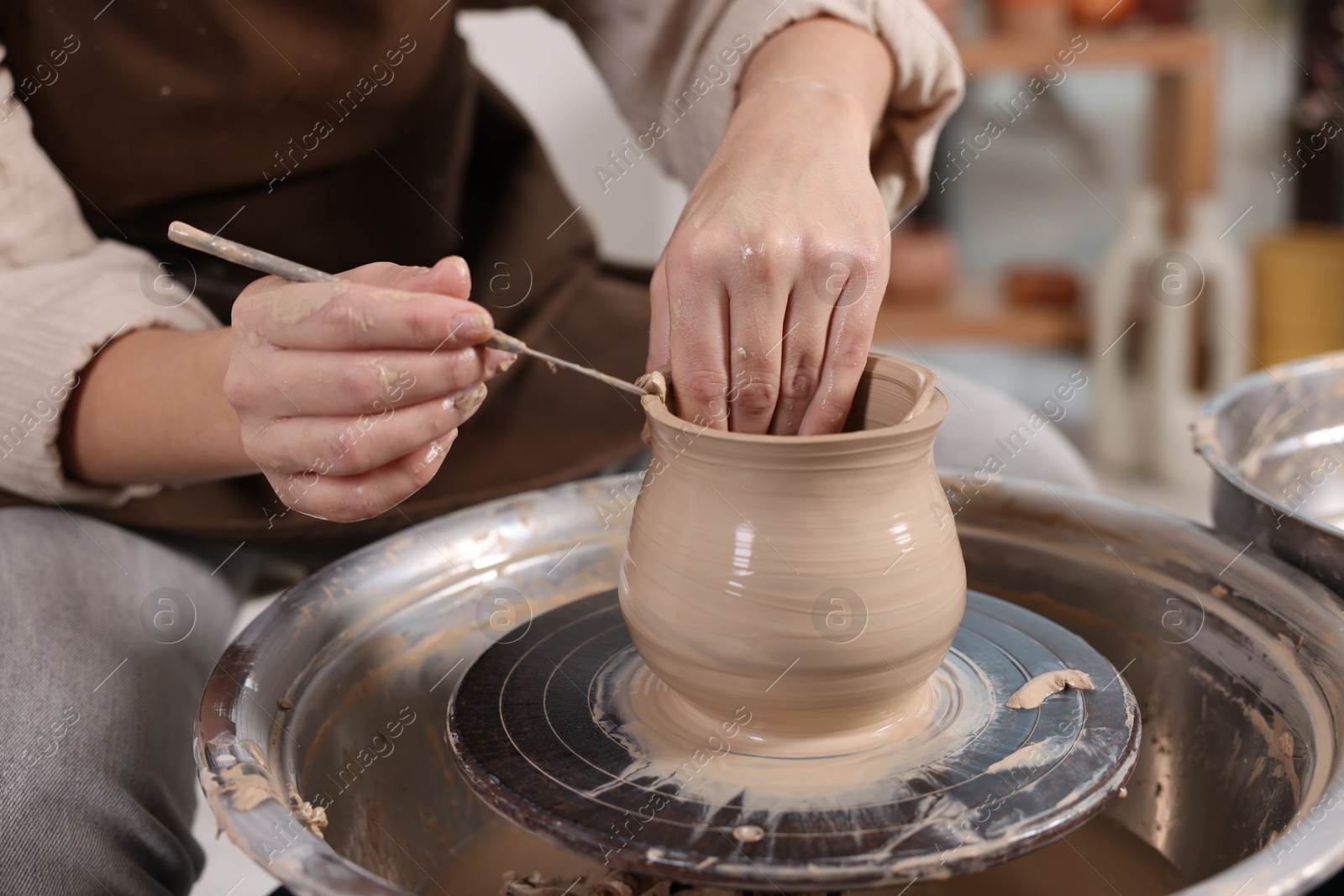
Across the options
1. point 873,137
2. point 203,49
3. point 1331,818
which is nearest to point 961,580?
point 1331,818

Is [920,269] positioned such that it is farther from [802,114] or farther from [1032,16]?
[802,114]

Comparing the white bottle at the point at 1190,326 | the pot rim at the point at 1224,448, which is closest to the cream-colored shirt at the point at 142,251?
the pot rim at the point at 1224,448

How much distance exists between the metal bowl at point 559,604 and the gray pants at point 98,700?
0.15m

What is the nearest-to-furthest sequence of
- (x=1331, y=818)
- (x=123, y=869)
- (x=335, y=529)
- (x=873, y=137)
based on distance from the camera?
(x=1331, y=818), (x=123, y=869), (x=335, y=529), (x=873, y=137)

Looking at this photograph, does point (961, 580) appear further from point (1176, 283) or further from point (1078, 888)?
point (1176, 283)

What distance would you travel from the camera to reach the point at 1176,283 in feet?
8.75

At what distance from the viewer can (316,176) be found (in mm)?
1247

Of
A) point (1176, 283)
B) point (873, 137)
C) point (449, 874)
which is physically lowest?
point (1176, 283)

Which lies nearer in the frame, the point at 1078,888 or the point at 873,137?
the point at 1078,888

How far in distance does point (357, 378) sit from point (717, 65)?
670mm

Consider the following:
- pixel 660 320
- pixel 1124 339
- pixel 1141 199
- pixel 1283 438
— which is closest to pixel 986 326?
pixel 1124 339

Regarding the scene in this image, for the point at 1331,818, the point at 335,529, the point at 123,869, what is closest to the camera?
the point at 1331,818

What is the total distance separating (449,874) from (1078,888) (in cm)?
51

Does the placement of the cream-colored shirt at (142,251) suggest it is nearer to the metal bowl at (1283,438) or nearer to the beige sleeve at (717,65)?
the beige sleeve at (717,65)
